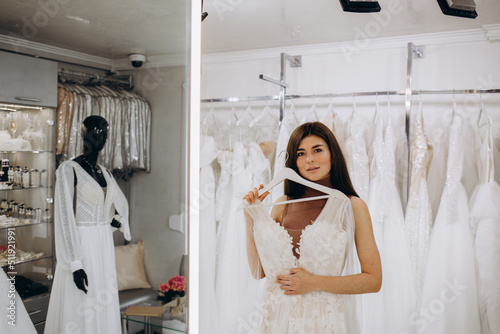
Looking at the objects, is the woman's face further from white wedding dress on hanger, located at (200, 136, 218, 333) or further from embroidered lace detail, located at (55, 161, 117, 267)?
white wedding dress on hanger, located at (200, 136, 218, 333)

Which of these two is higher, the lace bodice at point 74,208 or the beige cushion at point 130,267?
the lace bodice at point 74,208

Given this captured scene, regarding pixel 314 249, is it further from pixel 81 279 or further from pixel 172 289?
pixel 81 279

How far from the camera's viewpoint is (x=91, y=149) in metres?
0.80

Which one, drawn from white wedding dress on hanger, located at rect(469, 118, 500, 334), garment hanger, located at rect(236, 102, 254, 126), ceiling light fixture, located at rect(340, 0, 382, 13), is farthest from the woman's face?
garment hanger, located at rect(236, 102, 254, 126)

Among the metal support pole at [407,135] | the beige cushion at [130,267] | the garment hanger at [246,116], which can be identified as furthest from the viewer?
the garment hanger at [246,116]

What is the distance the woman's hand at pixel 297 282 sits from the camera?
117 cm

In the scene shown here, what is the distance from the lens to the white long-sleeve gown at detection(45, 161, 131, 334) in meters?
0.76

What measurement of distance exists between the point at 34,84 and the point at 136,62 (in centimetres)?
24

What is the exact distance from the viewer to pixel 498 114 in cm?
193

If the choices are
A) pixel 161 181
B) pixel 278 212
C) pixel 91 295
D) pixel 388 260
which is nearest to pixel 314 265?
pixel 278 212

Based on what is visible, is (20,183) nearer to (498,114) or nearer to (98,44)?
(98,44)

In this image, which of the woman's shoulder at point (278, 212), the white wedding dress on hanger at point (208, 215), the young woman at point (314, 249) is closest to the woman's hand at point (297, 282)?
the young woman at point (314, 249)

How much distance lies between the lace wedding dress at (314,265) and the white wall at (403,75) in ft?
3.27

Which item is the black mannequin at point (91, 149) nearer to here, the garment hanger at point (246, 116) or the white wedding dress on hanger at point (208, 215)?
the white wedding dress on hanger at point (208, 215)
